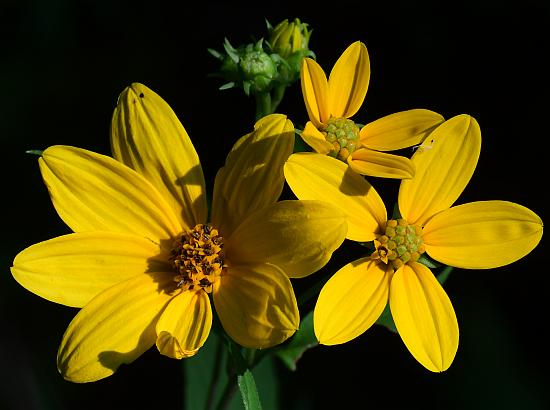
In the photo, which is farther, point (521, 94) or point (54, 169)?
point (521, 94)

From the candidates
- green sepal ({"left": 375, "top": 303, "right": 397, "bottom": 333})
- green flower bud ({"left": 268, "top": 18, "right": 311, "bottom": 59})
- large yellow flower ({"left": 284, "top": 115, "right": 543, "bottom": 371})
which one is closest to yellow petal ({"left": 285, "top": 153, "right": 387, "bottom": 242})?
large yellow flower ({"left": 284, "top": 115, "right": 543, "bottom": 371})

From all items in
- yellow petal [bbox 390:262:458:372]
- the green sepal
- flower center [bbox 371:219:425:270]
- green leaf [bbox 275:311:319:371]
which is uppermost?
flower center [bbox 371:219:425:270]

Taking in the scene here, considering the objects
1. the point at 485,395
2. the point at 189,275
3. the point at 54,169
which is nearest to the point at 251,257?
the point at 189,275

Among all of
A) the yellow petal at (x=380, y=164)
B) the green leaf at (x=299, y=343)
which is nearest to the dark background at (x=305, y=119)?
the green leaf at (x=299, y=343)

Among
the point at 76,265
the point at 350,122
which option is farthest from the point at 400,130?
the point at 76,265

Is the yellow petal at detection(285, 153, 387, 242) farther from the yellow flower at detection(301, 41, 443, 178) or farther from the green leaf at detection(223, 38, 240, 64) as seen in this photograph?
the green leaf at detection(223, 38, 240, 64)

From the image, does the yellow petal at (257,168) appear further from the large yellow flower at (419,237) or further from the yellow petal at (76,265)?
the yellow petal at (76,265)

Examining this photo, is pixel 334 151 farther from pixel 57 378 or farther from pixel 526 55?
pixel 57 378
